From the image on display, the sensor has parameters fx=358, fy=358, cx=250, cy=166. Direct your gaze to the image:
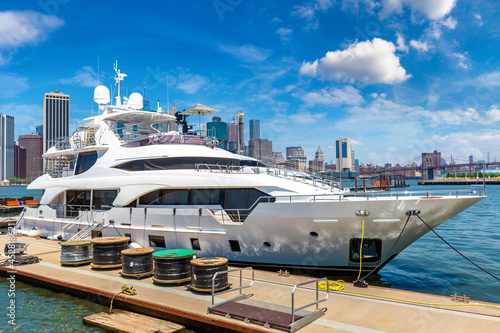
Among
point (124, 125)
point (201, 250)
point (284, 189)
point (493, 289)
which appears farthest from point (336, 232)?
point (124, 125)

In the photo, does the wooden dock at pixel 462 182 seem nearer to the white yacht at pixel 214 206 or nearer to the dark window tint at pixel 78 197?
the white yacht at pixel 214 206

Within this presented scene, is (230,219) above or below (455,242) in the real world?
above

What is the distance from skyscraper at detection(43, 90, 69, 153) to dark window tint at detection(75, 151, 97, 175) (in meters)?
179

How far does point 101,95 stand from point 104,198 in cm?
741

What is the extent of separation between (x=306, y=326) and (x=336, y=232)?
410cm

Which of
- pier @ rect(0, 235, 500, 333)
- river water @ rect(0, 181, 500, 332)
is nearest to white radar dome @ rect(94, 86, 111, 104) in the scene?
river water @ rect(0, 181, 500, 332)

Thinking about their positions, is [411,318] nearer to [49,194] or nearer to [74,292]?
[74,292]

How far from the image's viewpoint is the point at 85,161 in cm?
1780

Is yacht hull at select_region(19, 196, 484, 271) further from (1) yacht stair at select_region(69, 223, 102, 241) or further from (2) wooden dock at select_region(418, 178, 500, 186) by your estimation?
(2) wooden dock at select_region(418, 178, 500, 186)

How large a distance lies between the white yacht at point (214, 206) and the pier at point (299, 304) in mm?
1472

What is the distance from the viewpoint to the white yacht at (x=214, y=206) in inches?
423

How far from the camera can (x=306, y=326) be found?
7.27m

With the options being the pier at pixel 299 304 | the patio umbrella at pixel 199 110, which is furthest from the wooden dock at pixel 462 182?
the pier at pixel 299 304

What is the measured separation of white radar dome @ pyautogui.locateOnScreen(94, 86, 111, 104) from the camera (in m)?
20.8
